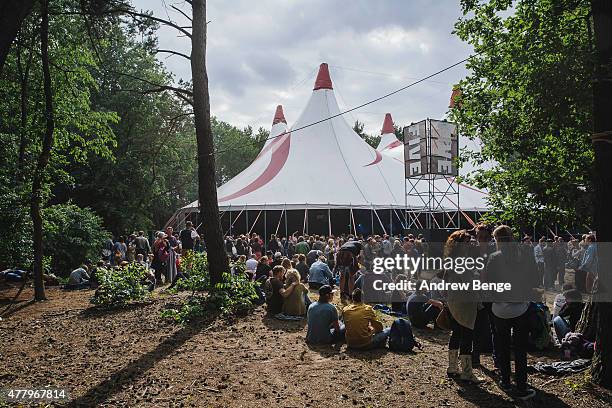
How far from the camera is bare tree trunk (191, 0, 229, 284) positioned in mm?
7426

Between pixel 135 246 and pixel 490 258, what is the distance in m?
11.2

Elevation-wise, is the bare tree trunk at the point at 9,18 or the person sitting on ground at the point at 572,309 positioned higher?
the bare tree trunk at the point at 9,18

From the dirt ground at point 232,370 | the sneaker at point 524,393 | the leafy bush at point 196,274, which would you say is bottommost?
the dirt ground at point 232,370

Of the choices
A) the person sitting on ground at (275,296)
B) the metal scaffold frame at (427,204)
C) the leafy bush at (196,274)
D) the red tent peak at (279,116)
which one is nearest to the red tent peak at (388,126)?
the red tent peak at (279,116)

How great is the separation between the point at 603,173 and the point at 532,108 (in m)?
1.69

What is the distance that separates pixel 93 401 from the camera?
3.86 metres

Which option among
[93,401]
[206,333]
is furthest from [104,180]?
[93,401]

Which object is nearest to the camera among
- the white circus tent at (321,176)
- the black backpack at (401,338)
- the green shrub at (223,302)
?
the black backpack at (401,338)

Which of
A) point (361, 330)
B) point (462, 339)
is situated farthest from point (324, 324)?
point (462, 339)

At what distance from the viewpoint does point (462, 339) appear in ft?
13.8

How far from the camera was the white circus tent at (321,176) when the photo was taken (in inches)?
699

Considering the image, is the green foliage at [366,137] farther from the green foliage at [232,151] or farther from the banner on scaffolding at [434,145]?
the banner on scaffolding at [434,145]

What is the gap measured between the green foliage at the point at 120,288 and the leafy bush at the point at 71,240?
4.96 m

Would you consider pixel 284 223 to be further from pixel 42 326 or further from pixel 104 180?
pixel 42 326
